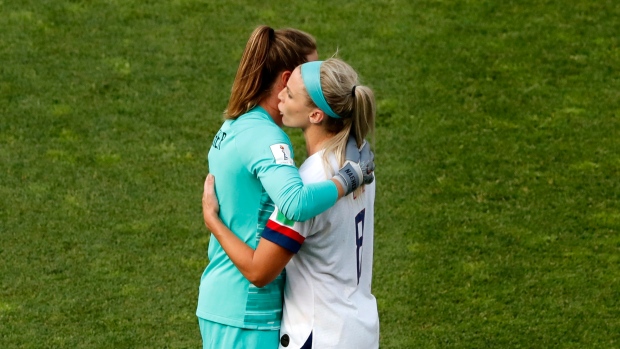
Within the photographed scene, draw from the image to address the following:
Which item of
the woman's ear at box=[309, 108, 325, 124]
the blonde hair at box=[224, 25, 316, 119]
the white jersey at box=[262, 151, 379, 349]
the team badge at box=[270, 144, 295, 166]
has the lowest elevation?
the white jersey at box=[262, 151, 379, 349]

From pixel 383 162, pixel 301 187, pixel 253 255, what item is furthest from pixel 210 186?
pixel 383 162

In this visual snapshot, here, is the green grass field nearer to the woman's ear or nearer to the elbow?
the elbow

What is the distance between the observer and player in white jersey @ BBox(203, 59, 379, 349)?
3.23 m

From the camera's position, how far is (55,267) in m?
6.63

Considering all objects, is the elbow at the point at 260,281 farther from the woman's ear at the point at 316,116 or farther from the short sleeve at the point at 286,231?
the woman's ear at the point at 316,116

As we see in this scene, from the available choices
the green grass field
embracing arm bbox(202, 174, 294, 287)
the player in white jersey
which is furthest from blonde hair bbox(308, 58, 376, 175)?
the green grass field

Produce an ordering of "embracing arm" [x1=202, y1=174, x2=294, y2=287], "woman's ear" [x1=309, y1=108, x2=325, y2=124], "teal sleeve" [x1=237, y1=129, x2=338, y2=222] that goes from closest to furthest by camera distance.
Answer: "teal sleeve" [x1=237, y1=129, x2=338, y2=222]
"embracing arm" [x1=202, y1=174, x2=294, y2=287]
"woman's ear" [x1=309, y1=108, x2=325, y2=124]

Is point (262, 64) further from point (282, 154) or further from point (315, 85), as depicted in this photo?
point (282, 154)

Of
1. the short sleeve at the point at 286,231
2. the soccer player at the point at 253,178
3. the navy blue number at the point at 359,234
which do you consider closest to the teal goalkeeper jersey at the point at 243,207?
the soccer player at the point at 253,178

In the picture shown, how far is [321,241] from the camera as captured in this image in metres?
3.27

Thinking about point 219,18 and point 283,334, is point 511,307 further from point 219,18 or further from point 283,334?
point 219,18

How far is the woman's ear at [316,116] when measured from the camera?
329cm

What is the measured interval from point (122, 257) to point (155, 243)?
0.28 m

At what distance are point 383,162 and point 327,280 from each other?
4.75m
